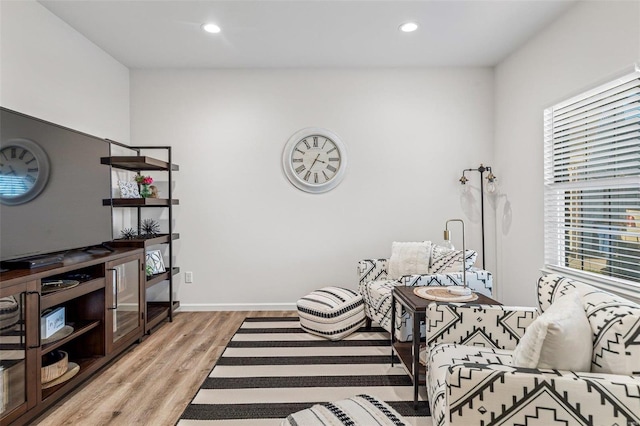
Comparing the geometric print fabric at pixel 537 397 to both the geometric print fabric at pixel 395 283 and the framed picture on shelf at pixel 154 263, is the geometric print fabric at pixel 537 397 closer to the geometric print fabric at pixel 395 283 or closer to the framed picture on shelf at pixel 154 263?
the geometric print fabric at pixel 395 283

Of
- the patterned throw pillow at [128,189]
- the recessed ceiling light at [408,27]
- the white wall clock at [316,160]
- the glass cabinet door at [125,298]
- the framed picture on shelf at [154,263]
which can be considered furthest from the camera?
the white wall clock at [316,160]

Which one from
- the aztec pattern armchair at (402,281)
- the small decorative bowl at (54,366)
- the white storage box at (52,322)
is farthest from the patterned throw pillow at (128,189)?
the aztec pattern armchair at (402,281)

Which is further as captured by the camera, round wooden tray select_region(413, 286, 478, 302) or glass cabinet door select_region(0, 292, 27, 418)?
round wooden tray select_region(413, 286, 478, 302)

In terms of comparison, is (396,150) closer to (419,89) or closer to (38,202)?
(419,89)

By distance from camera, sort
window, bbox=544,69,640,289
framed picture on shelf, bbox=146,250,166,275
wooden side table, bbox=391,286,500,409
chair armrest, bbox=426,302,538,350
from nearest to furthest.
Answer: chair armrest, bbox=426,302,538,350 < wooden side table, bbox=391,286,500,409 < window, bbox=544,69,640,289 < framed picture on shelf, bbox=146,250,166,275

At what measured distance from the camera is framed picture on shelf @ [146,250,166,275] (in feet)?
10.9

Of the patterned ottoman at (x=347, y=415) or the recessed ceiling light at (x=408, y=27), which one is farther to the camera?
the recessed ceiling light at (x=408, y=27)

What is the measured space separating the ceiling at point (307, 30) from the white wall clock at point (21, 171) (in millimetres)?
1294

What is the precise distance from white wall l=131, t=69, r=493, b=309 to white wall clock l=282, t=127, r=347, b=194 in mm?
91

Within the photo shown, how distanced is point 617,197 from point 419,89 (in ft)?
6.98

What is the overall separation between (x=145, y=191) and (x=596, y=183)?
3.78 meters

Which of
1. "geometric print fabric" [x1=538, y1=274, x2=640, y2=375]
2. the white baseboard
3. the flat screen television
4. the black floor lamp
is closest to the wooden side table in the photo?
"geometric print fabric" [x1=538, y1=274, x2=640, y2=375]

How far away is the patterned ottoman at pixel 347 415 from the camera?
1.62 metres

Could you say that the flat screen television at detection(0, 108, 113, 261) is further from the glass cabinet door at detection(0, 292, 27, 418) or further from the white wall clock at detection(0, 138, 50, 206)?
the glass cabinet door at detection(0, 292, 27, 418)
